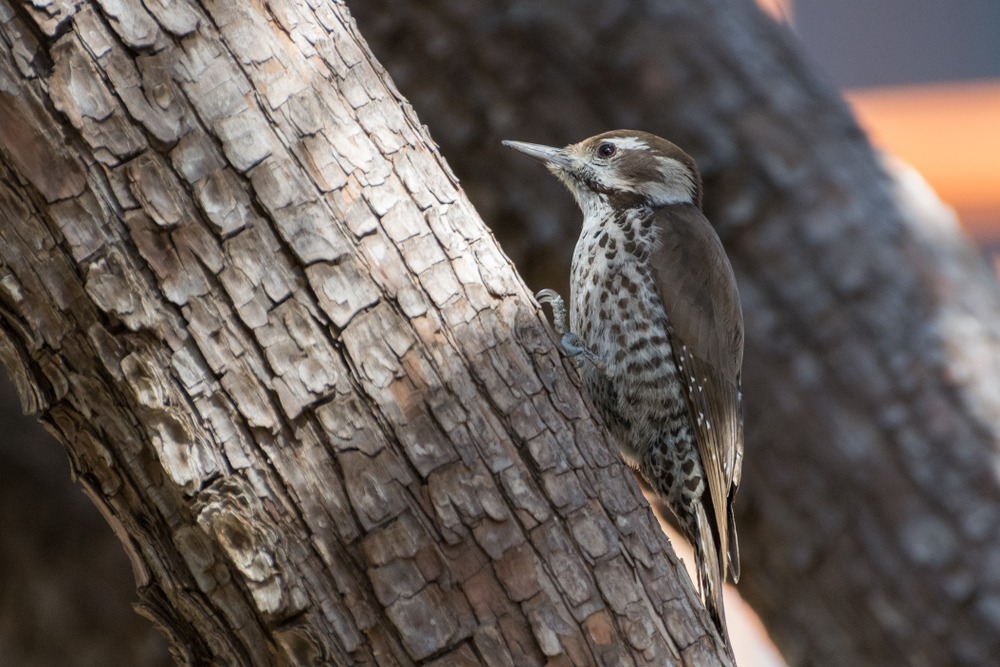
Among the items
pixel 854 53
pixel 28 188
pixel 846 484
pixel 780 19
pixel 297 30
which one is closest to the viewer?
pixel 28 188

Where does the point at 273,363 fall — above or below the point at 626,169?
above

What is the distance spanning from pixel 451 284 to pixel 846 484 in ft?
5.64

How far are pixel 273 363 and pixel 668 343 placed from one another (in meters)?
1.38

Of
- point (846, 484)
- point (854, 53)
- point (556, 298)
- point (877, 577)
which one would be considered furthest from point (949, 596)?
point (854, 53)

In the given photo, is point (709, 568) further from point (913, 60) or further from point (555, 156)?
point (913, 60)

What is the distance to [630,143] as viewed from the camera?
273 centimetres

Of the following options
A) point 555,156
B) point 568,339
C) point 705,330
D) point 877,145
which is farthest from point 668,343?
point 877,145

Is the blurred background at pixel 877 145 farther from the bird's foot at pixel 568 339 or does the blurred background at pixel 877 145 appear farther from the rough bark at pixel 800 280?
the bird's foot at pixel 568 339

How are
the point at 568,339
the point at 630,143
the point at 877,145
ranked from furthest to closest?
the point at 877,145, the point at 630,143, the point at 568,339

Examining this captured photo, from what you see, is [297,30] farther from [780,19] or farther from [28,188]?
[780,19]

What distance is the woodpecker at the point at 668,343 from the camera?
8.54ft

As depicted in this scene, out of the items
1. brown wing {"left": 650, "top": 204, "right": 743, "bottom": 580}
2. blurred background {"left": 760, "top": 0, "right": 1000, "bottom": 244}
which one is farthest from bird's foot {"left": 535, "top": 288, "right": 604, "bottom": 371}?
blurred background {"left": 760, "top": 0, "right": 1000, "bottom": 244}

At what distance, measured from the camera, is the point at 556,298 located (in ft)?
8.70

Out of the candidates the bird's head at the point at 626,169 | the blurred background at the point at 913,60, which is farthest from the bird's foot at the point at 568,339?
the blurred background at the point at 913,60
